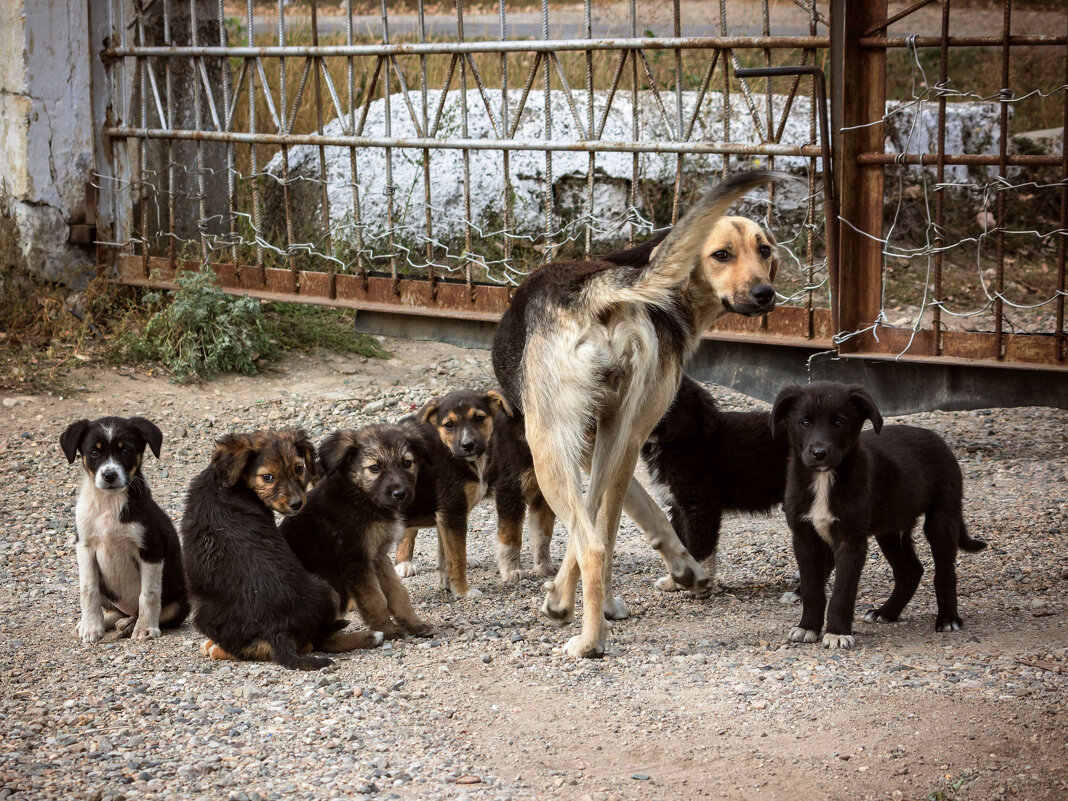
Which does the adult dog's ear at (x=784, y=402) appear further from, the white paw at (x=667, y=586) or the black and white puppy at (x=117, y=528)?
the black and white puppy at (x=117, y=528)

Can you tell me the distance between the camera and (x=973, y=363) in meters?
7.75

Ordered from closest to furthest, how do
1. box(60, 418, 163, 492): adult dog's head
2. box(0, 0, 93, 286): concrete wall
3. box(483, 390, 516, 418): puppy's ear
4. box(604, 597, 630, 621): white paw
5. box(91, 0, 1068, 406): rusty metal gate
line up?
box(60, 418, 163, 492): adult dog's head → box(604, 597, 630, 621): white paw → box(483, 390, 516, 418): puppy's ear → box(91, 0, 1068, 406): rusty metal gate → box(0, 0, 93, 286): concrete wall

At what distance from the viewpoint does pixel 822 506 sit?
17.4 ft

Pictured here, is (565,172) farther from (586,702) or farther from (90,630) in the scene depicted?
(586,702)

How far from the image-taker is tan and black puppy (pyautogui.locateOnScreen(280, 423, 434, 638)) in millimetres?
5512

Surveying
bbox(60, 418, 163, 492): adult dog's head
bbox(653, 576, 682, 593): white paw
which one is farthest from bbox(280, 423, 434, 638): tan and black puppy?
bbox(653, 576, 682, 593): white paw

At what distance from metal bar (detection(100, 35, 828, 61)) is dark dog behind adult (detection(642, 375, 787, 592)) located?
3.07m

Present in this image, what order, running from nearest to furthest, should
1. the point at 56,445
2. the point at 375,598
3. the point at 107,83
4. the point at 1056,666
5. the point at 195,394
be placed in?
the point at 1056,666
the point at 375,598
the point at 56,445
the point at 195,394
the point at 107,83

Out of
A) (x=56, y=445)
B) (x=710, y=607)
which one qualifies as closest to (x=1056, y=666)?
(x=710, y=607)

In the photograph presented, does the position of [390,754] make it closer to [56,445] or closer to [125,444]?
[125,444]

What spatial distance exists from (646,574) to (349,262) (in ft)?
19.5

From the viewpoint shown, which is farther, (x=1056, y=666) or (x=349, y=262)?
(x=349, y=262)

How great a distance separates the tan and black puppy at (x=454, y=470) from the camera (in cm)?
631

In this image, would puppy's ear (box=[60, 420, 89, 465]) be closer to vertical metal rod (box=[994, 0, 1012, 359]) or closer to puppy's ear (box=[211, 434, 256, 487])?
puppy's ear (box=[211, 434, 256, 487])
